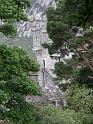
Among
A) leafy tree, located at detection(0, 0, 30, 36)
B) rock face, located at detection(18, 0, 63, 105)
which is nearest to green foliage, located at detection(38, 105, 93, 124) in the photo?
rock face, located at detection(18, 0, 63, 105)

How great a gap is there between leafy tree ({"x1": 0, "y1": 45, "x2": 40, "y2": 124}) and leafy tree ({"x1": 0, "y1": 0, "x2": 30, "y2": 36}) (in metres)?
0.64

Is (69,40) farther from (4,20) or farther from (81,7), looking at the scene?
(81,7)

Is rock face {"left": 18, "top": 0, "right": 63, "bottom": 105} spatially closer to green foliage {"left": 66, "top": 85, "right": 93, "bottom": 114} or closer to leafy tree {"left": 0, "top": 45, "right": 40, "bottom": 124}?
green foliage {"left": 66, "top": 85, "right": 93, "bottom": 114}

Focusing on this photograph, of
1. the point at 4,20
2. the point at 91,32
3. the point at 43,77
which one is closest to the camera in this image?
the point at 4,20

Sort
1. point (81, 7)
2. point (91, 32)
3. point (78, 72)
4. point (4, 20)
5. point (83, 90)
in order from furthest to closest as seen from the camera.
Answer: point (78, 72)
point (83, 90)
point (91, 32)
point (4, 20)
point (81, 7)

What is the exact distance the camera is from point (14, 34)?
14125 millimetres

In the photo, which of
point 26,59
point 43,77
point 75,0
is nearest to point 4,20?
point 26,59

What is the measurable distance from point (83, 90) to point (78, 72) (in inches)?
92.8

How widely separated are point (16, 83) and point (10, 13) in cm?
272

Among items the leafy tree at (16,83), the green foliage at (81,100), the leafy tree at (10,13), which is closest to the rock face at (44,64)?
the green foliage at (81,100)

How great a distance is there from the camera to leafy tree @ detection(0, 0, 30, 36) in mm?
13320

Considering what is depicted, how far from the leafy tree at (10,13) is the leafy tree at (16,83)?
0.64 m

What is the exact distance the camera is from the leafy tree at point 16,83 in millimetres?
13789

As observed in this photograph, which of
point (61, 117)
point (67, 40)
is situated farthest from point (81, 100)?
point (67, 40)
